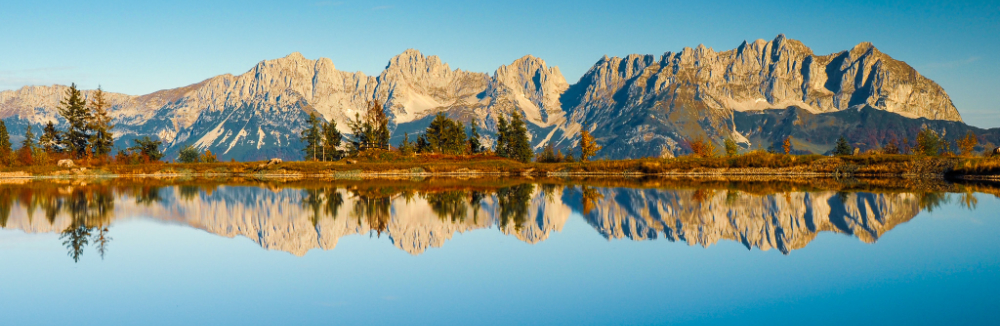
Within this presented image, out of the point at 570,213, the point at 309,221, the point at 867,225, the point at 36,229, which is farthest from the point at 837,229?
the point at 36,229

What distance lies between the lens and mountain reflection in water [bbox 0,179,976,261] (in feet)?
57.3

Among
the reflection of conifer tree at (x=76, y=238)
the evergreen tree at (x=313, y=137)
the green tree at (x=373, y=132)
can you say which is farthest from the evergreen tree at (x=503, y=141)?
the reflection of conifer tree at (x=76, y=238)

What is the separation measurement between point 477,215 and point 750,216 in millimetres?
8622

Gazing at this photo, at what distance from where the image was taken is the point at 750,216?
21094 mm

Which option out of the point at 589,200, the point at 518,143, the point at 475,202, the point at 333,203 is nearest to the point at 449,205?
the point at 475,202

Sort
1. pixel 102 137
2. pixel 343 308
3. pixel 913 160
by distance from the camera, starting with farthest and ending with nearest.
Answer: pixel 102 137, pixel 913 160, pixel 343 308

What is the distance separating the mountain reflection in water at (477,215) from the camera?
1745cm

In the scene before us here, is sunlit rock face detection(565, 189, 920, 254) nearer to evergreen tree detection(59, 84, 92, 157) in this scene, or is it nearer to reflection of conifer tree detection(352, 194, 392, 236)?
reflection of conifer tree detection(352, 194, 392, 236)

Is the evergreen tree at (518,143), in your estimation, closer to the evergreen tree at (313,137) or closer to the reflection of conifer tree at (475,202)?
the evergreen tree at (313,137)

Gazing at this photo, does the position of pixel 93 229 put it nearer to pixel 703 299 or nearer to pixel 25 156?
pixel 703 299

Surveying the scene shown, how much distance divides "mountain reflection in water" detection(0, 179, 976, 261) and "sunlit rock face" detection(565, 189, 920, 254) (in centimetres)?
3

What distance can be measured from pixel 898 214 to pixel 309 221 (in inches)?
716

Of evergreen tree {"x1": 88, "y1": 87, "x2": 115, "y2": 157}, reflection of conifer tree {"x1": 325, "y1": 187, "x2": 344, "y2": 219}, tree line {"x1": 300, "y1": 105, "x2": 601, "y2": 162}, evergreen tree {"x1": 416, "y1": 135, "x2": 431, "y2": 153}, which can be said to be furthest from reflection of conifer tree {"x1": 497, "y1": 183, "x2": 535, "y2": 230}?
evergreen tree {"x1": 88, "y1": 87, "x2": 115, "y2": 157}

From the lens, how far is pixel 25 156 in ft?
242
